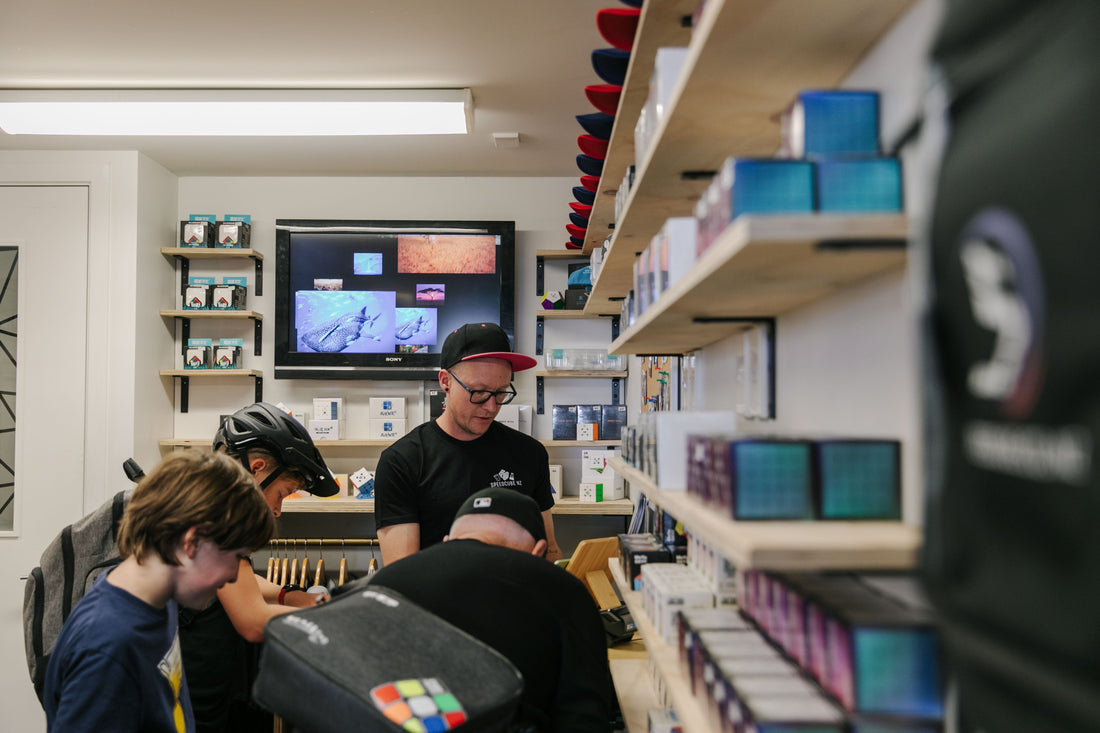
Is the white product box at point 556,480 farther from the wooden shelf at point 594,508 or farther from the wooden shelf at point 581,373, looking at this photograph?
the wooden shelf at point 581,373

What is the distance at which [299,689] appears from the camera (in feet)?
4.09

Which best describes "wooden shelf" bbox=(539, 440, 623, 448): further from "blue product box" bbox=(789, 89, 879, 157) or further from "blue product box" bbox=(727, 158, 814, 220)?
"blue product box" bbox=(727, 158, 814, 220)

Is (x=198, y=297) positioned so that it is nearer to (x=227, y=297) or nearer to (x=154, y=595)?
(x=227, y=297)

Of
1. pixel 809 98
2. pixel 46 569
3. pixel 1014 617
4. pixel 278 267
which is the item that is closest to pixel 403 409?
pixel 278 267

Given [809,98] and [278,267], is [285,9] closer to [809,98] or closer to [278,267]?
[278,267]

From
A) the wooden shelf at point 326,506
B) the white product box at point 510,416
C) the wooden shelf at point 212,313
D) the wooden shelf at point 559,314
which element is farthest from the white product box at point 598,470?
the wooden shelf at point 212,313

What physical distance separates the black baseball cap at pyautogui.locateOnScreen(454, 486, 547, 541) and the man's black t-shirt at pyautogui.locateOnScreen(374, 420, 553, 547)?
2.64 ft

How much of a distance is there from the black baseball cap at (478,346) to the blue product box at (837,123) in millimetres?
1820

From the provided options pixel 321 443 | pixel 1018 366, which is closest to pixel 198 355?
pixel 321 443

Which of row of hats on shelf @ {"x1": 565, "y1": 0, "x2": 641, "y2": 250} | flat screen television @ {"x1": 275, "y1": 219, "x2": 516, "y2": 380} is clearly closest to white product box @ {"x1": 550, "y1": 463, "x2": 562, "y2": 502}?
flat screen television @ {"x1": 275, "y1": 219, "x2": 516, "y2": 380}

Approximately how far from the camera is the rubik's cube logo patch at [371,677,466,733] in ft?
3.74

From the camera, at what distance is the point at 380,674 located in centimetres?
123

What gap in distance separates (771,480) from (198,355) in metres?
4.62

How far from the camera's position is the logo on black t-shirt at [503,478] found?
2939 millimetres
